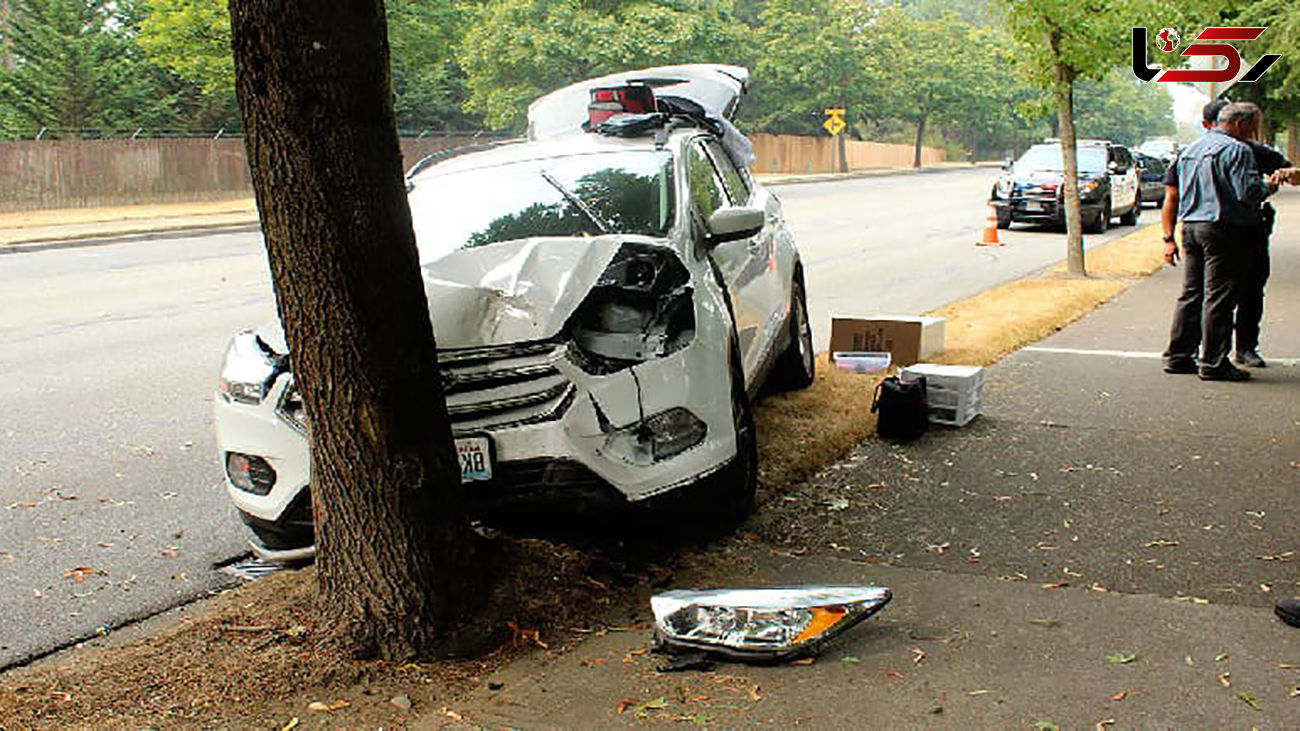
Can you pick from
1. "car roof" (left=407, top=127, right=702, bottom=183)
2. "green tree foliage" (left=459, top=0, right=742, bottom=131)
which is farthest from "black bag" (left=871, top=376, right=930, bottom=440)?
"green tree foliage" (left=459, top=0, right=742, bottom=131)

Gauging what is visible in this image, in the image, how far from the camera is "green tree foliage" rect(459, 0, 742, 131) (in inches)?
1746

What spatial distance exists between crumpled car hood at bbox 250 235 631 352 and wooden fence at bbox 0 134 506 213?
26.0 meters

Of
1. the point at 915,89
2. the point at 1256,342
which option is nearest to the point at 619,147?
the point at 1256,342

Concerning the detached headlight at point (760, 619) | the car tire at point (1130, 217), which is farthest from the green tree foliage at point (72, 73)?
the detached headlight at point (760, 619)

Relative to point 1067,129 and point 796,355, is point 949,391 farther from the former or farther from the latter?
point 1067,129

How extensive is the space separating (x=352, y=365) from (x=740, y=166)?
454 cm

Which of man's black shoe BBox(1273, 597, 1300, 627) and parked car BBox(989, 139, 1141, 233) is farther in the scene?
parked car BBox(989, 139, 1141, 233)

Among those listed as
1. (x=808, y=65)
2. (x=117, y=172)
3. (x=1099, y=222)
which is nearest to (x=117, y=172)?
(x=117, y=172)

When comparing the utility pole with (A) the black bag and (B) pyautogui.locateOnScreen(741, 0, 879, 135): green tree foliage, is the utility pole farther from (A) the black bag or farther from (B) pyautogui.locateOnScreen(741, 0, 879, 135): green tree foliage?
(A) the black bag

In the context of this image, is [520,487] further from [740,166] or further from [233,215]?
[233,215]

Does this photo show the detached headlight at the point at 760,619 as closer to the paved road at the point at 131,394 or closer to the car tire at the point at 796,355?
the paved road at the point at 131,394

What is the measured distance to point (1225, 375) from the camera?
8.65 meters

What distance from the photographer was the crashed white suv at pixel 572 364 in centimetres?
475

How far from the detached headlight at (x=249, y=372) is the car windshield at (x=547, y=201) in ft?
3.41
